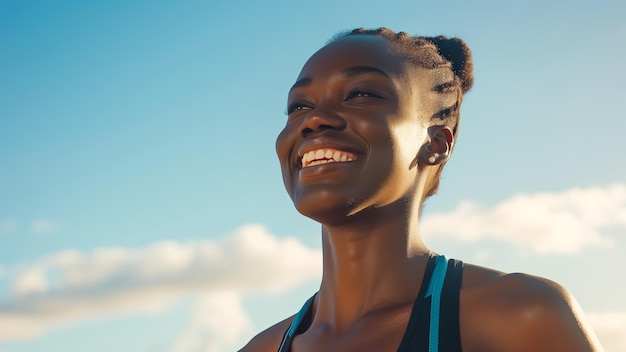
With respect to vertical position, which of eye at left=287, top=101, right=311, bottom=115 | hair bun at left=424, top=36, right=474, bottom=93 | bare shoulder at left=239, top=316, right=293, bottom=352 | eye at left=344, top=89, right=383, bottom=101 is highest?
hair bun at left=424, top=36, right=474, bottom=93

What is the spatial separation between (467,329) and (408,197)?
91cm

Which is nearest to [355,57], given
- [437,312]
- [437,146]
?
[437,146]

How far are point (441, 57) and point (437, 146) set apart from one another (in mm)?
692

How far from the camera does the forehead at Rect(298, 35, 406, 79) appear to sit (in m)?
4.59

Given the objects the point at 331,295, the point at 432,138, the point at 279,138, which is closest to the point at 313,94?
the point at 279,138

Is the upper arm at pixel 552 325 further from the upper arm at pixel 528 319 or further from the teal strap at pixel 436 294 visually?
the teal strap at pixel 436 294

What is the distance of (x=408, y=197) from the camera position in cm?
457

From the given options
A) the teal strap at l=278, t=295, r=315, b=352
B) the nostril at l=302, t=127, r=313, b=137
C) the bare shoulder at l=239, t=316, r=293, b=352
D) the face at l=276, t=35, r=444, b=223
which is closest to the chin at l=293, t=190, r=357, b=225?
the face at l=276, t=35, r=444, b=223

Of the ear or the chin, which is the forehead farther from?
the chin

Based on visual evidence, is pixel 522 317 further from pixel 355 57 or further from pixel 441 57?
pixel 441 57

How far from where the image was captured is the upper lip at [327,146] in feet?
14.1

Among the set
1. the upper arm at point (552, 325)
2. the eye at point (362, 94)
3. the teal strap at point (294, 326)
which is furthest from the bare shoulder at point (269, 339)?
the upper arm at point (552, 325)

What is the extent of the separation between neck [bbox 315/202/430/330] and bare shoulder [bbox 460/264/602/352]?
1.33ft

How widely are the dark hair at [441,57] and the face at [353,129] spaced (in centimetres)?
13
